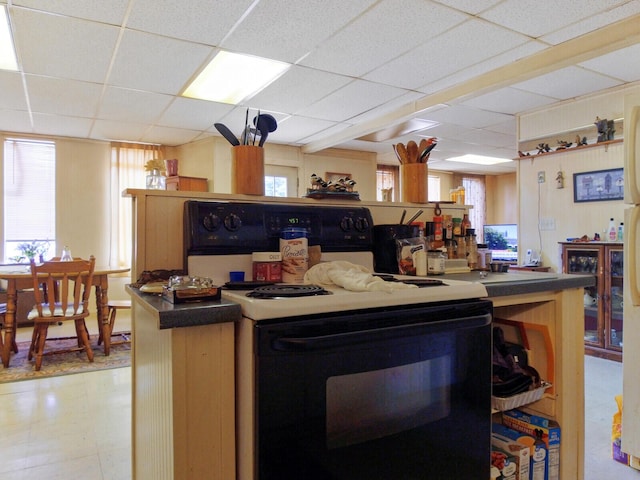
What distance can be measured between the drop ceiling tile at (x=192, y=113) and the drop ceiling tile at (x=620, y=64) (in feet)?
10.1

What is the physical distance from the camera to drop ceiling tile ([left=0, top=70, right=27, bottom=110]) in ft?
11.0

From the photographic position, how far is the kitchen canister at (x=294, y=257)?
1232mm

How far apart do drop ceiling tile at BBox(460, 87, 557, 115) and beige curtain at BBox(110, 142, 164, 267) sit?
4.12 metres

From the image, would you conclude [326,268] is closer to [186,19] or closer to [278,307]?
[278,307]

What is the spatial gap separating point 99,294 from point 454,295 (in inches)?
137

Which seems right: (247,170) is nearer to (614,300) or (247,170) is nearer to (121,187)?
(614,300)

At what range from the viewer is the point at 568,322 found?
1.37 meters

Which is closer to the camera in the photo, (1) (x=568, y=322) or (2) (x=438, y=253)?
(1) (x=568, y=322)

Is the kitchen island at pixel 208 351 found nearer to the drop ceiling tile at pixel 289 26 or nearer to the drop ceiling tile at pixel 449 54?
the drop ceiling tile at pixel 289 26

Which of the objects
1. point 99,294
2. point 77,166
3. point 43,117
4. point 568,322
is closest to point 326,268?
point 568,322

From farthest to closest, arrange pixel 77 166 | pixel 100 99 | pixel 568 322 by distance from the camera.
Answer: pixel 77 166, pixel 100 99, pixel 568 322

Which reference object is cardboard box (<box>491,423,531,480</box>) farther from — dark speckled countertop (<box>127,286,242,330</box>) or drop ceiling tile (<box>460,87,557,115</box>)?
drop ceiling tile (<box>460,87,557,115</box>)

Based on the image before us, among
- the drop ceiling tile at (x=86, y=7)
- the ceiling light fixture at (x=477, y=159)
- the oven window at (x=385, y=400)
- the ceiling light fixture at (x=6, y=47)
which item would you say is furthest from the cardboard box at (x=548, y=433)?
the ceiling light fixture at (x=477, y=159)

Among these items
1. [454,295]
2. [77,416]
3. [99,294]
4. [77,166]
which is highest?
[77,166]
